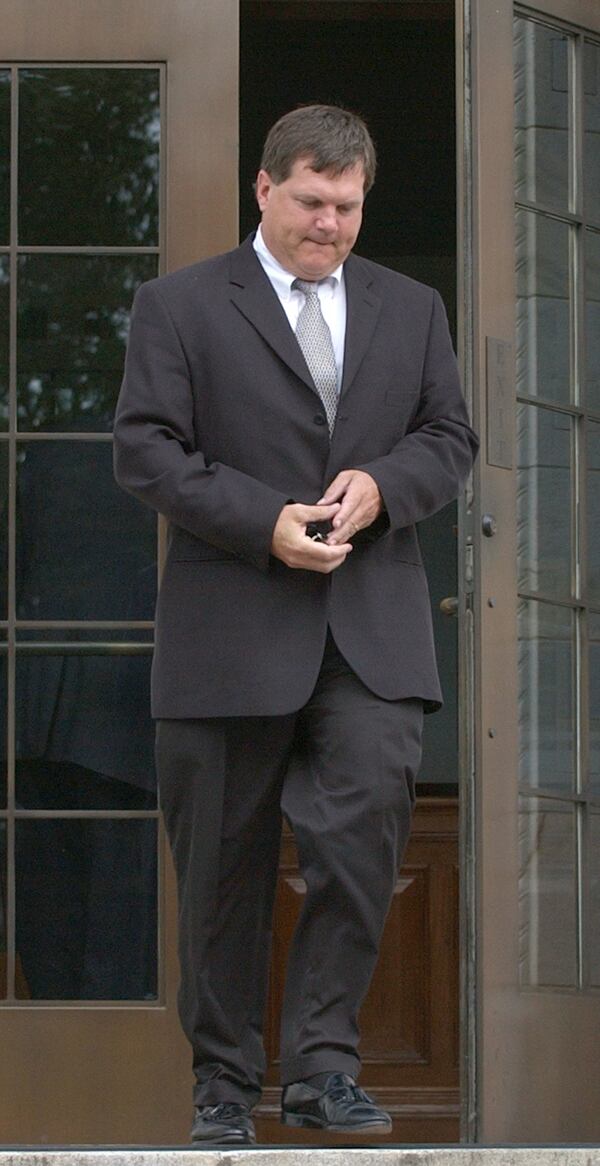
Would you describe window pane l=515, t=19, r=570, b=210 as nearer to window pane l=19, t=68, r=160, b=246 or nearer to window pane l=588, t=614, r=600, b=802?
window pane l=19, t=68, r=160, b=246

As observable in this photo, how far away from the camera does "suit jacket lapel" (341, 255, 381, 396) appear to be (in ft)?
10.7

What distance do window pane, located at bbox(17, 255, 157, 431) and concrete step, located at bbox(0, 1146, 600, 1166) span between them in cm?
153

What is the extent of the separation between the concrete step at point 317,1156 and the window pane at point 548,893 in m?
0.75

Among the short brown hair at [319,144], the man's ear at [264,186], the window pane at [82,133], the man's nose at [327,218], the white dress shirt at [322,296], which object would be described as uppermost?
the window pane at [82,133]

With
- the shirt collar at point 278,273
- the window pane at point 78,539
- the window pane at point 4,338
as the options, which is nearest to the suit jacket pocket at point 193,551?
the shirt collar at point 278,273

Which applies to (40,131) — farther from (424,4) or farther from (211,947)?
(211,947)

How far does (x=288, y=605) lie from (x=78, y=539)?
1060 millimetres

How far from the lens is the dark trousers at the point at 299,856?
3.11 metres

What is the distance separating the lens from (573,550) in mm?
4086

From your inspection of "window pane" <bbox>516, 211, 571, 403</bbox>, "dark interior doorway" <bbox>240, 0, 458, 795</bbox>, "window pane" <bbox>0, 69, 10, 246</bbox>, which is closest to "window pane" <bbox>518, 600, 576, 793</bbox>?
"window pane" <bbox>516, 211, 571, 403</bbox>

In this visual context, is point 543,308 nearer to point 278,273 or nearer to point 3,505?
point 278,273

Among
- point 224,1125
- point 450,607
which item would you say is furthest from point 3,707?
point 224,1125

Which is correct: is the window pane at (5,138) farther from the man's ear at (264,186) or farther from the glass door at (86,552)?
the man's ear at (264,186)

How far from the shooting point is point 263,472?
3.23 metres
